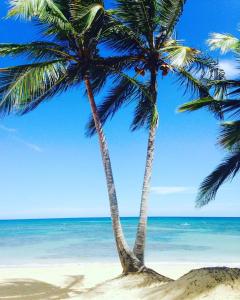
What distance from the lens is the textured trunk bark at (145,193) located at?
10.3 meters

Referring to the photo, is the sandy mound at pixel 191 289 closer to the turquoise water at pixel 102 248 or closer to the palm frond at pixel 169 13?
the palm frond at pixel 169 13

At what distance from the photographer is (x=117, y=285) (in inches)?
377

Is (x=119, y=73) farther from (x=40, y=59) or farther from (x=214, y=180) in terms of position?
(x=214, y=180)

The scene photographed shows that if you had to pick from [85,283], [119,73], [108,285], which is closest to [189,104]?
[119,73]

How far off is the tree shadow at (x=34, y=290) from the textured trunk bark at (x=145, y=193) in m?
1.87

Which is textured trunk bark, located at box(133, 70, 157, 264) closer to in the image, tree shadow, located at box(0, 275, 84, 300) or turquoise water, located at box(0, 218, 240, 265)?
tree shadow, located at box(0, 275, 84, 300)

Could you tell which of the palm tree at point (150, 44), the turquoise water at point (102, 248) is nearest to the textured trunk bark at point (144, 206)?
the palm tree at point (150, 44)

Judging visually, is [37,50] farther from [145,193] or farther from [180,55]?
[145,193]

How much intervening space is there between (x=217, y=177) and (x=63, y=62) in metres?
5.27

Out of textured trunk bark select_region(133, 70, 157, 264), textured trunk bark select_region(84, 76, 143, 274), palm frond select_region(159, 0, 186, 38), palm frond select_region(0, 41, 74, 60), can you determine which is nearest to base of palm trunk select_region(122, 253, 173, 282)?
textured trunk bark select_region(84, 76, 143, 274)

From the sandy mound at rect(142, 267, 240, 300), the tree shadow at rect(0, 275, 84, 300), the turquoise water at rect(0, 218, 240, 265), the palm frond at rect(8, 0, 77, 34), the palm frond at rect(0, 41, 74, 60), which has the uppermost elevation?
the palm frond at rect(8, 0, 77, 34)

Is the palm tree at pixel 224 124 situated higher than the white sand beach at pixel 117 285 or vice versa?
the palm tree at pixel 224 124

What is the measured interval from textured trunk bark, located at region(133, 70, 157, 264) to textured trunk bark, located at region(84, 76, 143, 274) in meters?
0.23

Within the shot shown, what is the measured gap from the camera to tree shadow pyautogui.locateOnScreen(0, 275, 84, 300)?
9.99 metres
